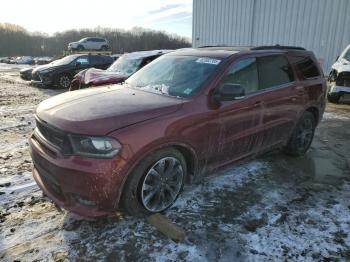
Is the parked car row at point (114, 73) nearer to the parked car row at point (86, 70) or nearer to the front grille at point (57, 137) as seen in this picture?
the parked car row at point (86, 70)

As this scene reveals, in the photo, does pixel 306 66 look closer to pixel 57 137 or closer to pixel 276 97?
pixel 276 97

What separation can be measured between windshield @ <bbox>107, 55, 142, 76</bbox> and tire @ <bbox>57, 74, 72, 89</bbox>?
14.6 ft

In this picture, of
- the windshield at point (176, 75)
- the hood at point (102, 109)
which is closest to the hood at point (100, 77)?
the windshield at point (176, 75)

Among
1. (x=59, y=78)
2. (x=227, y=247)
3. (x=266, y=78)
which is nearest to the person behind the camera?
(x=227, y=247)

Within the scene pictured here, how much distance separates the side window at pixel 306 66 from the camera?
16.8ft

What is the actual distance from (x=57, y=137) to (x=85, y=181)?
1.75 feet

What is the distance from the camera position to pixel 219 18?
20156mm

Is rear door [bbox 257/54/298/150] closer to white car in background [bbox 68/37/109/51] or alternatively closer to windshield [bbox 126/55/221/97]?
windshield [bbox 126/55/221/97]

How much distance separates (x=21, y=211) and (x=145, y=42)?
87.8 m

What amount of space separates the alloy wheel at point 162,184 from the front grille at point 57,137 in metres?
0.79

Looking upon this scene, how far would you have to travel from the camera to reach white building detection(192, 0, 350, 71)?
615 inches

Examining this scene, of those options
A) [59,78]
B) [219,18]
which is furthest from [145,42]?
[59,78]

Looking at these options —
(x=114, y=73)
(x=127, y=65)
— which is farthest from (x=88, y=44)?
(x=114, y=73)

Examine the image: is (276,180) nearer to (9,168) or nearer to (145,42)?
(9,168)
